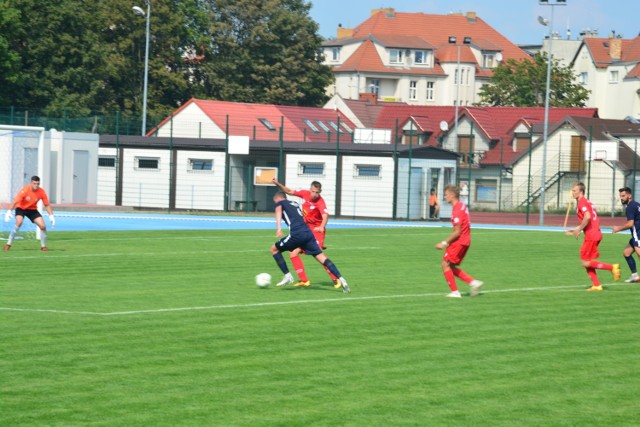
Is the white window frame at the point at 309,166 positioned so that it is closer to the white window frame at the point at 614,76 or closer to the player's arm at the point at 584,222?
the player's arm at the point at 584,222

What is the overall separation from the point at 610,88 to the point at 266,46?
4036cm

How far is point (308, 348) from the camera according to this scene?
13.5 metres

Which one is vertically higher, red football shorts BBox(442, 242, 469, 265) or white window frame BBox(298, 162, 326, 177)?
white window frame BBox(298, 162, 326, 177)

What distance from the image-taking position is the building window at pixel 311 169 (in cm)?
5556

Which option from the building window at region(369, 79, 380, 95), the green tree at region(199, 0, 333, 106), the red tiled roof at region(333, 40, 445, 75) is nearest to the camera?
the green tree at region(199, 0, 333, 106)

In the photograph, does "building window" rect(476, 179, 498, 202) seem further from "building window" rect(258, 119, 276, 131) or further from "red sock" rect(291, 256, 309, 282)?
"red sock" rect(291, 256, 309, 282)

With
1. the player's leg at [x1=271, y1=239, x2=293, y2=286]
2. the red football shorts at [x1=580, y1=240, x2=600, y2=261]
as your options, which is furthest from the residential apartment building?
the player's leg at [x1=271, y1=239, x2=293, y2=286]

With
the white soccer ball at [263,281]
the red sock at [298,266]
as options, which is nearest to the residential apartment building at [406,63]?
Result: the red sock at [298,266]

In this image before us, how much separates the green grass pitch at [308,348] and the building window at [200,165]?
31.6m

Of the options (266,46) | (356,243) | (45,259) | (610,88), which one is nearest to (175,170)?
(356,243)

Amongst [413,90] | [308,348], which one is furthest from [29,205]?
[413,90]

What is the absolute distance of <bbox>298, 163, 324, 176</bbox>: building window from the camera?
55562 millimetres

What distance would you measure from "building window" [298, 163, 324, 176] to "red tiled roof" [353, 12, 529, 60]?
81269mm

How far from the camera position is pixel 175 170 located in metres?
56.9
